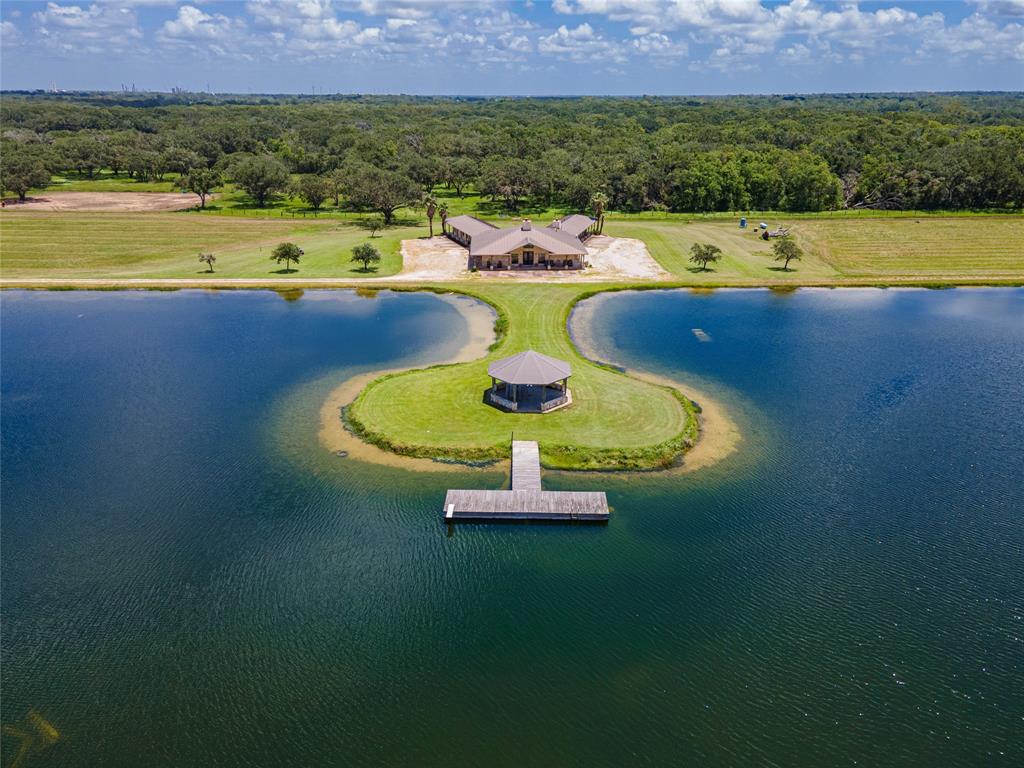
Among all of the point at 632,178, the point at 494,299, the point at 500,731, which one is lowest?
the point at 500,731

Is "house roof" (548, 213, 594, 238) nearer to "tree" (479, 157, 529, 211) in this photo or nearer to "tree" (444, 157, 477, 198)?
"tree" (479, 157, 529, 211)

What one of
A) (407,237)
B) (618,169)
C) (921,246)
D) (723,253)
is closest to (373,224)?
(407,237)

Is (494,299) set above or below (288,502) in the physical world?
above

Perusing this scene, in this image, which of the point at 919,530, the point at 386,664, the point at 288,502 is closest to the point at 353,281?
the point at 288,502

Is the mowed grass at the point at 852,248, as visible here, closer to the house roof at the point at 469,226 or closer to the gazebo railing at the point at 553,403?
the house roof at the point at 469,226

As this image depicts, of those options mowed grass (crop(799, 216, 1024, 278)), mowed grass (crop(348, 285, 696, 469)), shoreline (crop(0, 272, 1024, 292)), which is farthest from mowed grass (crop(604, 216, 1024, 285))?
mowed grass (crop(348, 285, 696, 469))

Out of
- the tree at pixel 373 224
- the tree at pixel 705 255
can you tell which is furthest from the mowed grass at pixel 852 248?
the tree at pixel 373 224

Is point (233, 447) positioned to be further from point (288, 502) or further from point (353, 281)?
point (353, 281)
